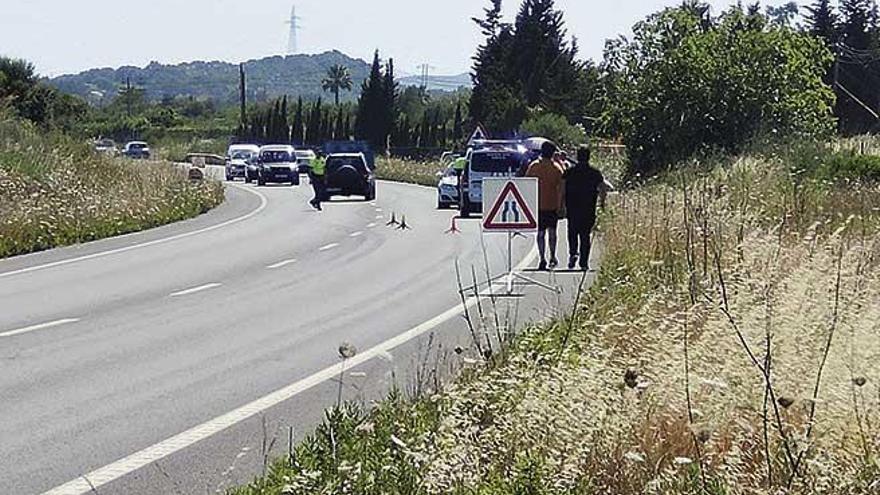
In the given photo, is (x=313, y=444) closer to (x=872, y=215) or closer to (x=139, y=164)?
(x=872, y=215)

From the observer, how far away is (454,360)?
10680 millimetres

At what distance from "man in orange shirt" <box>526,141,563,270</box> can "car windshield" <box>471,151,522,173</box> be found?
17627mm

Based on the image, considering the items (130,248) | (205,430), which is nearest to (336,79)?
(130,248)

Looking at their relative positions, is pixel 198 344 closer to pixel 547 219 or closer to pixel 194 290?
pixel 194 290

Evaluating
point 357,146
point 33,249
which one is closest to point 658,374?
point 33,249

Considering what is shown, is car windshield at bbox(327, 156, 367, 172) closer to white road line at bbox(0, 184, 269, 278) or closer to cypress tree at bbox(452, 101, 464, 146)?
white road line at bbox(0, 184, 269, 278)

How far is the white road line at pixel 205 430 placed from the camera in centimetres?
748

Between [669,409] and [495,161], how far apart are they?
31942 mm

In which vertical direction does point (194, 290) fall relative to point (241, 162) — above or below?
above

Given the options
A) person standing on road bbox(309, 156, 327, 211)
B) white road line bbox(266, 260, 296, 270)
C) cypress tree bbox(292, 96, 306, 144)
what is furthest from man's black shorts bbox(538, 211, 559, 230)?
cypress tree bbox(292, 96, 306, 144)

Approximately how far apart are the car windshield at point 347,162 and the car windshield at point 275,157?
15.9 metres

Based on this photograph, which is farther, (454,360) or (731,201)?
(731,201)

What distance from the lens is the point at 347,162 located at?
47.9 m

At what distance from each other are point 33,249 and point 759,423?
2036cm
